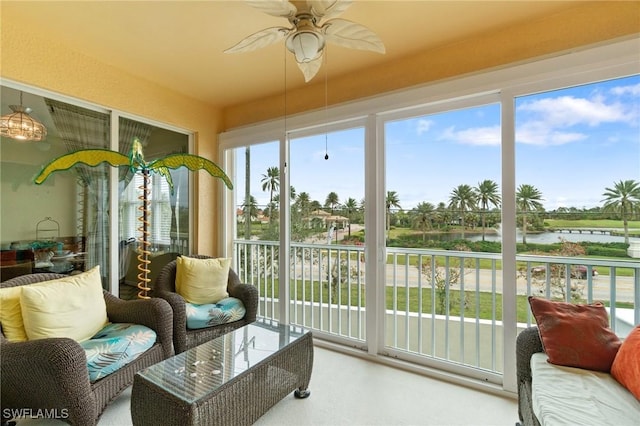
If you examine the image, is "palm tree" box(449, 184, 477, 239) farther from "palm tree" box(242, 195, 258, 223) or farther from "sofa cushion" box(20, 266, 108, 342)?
"sofa cushion" box(20, 266, 108, 342)

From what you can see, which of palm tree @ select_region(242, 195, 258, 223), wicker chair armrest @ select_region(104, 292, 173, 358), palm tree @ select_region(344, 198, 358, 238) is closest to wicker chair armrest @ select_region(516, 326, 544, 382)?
palm tree @ select_region(344, 198, 358, 238)

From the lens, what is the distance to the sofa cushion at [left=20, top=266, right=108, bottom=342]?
5.56 feet

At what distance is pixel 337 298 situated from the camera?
3221mm

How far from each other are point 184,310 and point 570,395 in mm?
2407

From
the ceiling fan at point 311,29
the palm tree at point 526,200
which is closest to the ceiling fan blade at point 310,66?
the ceiling fan at point 311,29

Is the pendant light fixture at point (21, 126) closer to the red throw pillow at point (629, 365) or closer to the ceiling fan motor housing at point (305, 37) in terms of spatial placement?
the ceiling fan motor housing at point (305, 37)

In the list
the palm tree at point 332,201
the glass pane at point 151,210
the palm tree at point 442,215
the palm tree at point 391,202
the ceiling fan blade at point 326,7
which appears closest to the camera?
the ceiling fan blade at point 326,7

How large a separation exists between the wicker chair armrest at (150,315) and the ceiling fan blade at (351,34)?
6.86ft

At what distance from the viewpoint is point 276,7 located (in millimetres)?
1466

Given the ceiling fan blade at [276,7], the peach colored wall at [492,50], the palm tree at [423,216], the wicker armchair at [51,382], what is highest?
the peach colored wall at [492,50]

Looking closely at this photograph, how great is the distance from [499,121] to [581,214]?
0.85m

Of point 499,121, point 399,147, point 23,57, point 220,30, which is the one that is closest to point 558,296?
point 499,121

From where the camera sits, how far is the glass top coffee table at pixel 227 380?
4.31ft

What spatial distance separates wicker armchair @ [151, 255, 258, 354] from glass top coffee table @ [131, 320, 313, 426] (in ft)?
1.76
